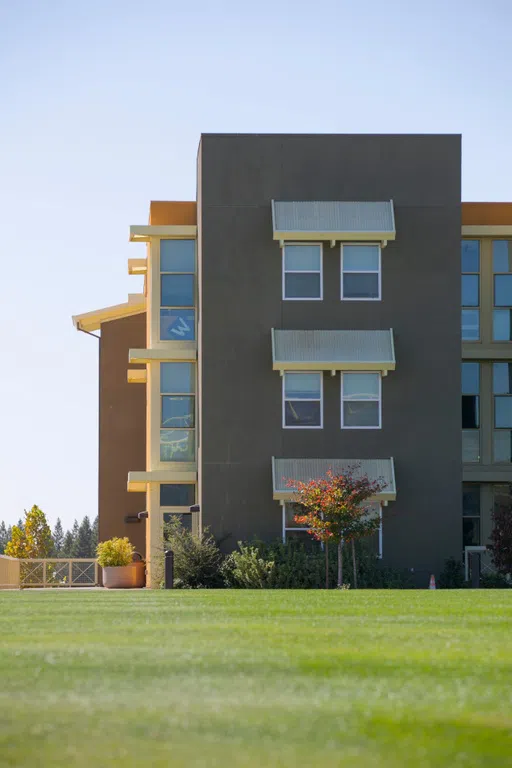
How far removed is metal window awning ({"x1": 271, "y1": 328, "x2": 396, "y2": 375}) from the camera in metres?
34.5

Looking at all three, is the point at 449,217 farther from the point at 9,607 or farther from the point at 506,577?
the point at 9,607

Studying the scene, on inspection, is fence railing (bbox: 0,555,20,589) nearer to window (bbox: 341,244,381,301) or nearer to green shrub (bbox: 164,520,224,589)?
green shrub (bbox: 164,520,224,589)

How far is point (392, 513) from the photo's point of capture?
34.6 m

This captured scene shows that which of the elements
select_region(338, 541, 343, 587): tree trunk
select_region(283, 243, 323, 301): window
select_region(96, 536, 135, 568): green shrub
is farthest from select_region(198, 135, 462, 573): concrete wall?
select_region(96, 536, 135, 568): green shrub

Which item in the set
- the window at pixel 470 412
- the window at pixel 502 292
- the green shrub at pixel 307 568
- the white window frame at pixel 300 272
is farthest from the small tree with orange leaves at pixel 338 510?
the window at pixel 502 292

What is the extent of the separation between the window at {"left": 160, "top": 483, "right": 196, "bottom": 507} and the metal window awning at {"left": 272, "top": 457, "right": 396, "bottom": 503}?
3669 mm

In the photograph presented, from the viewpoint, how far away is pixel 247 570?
1291 inches

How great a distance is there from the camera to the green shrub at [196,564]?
109 ft

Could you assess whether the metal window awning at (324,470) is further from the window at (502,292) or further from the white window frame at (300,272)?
the window at (502,292)

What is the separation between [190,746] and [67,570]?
36942mm

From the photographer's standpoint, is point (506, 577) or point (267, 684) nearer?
point (267, 684)

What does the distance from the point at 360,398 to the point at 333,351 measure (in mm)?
1529

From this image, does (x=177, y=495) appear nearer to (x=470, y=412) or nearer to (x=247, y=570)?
(x=247, y=570)

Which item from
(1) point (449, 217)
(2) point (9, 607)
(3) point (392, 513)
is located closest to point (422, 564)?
(3) point (392, 513)
